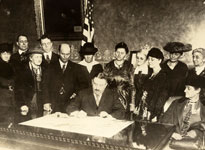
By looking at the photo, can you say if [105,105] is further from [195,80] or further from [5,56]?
[5,56]

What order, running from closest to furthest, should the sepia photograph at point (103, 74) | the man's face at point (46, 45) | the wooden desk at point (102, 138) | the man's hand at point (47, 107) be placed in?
1. the wooden desk at point (102, 138)
2. the sepia photograph at point (103, 74)
3. the man's face at point (46, 45)
4. the man's hand at point (47, 107)

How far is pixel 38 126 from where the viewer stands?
3127 mm

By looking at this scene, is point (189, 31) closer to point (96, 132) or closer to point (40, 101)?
point (96, 132)

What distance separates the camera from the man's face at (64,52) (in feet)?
12.5

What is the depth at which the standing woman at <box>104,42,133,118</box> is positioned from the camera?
346 cm

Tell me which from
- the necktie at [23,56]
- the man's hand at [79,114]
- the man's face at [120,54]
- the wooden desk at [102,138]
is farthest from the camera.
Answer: the necktie at [23,56]

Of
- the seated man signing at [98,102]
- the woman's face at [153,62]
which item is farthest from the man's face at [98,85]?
the woman's face at [153,62]

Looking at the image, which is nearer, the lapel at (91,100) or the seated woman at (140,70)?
the seated woman at (140,70)

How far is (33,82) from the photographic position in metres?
4.12

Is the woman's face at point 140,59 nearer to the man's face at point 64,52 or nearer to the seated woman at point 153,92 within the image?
the seated woman at point 153,92

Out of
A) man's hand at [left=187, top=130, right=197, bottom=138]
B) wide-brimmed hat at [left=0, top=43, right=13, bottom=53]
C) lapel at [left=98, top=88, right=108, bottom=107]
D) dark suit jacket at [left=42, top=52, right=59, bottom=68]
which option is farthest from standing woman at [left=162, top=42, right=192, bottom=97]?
wide-brimmed hat at [left=0, top=43, right=13, bottom=53]

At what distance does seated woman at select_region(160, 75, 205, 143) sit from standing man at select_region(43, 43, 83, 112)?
1.30 metres

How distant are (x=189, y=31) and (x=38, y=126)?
1.88 metres

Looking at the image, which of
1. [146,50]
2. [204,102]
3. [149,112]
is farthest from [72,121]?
[204,102]
